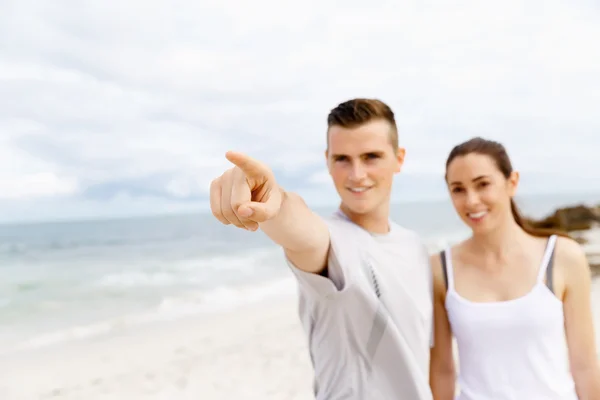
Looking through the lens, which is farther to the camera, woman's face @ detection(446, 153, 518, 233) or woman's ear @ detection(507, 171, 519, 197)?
woman's ear @ detection(507, 171, 519, 197)

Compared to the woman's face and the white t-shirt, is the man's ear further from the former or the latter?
the white t-shirt

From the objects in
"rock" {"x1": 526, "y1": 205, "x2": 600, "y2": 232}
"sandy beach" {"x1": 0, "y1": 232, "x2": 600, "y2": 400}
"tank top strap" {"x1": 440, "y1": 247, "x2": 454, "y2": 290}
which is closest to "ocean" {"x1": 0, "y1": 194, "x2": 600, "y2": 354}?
"tank top strap" {"x1": 440, "y1": 247, "x2": 454, "y2": 290}

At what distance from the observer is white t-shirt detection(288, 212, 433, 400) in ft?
6.13

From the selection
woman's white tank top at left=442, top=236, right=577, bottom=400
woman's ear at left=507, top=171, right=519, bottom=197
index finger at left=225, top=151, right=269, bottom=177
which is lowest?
woman's white tank top at left=442, top=236, right=577, bottom=400

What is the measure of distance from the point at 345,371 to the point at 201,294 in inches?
503

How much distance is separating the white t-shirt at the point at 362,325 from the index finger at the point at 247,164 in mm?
538

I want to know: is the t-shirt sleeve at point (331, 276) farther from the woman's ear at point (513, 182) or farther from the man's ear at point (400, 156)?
the woman's ear at point (513, 182)

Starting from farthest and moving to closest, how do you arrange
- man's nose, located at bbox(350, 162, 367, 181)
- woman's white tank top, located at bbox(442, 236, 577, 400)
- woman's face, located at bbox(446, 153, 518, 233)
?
woman's face, located at bbox(446, 153, 518, 233) < woman's white tank top, located at bbox(442, 236, 577, 400) < man's nose, located at bbox(350, 162, 367, 181)

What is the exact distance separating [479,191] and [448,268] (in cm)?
43

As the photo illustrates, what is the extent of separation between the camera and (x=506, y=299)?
7.91 feet

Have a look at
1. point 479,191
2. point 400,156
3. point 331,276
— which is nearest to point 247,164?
point 331,276

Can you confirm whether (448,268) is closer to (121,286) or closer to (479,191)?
(479,191)

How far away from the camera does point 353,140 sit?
84.1 inches

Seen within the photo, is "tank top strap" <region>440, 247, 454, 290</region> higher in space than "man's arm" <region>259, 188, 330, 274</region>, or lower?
Answer: lower
